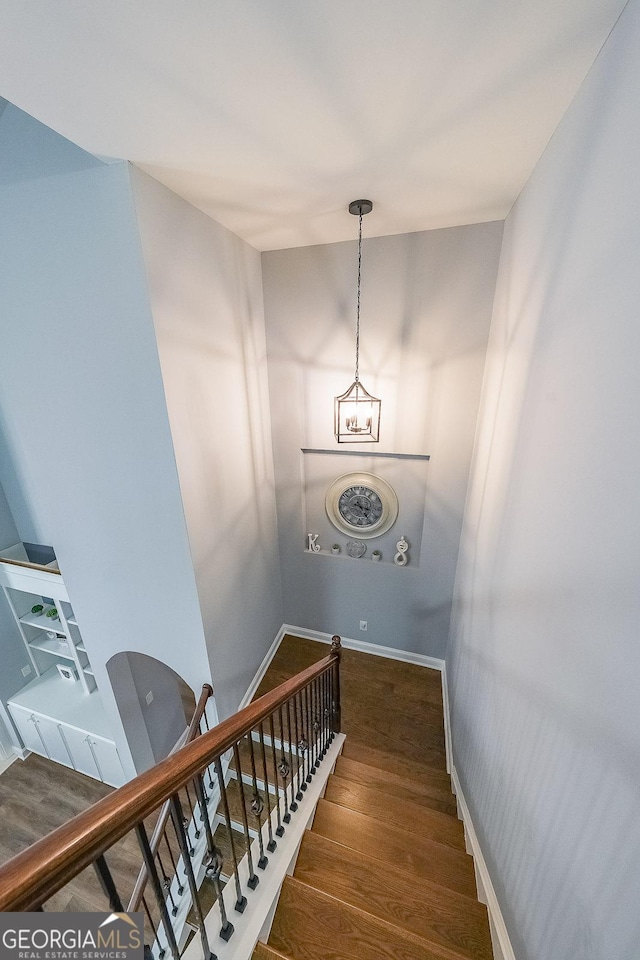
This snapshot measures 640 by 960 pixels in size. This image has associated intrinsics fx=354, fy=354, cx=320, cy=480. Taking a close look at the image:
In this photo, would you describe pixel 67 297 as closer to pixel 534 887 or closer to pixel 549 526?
pixel 549 526

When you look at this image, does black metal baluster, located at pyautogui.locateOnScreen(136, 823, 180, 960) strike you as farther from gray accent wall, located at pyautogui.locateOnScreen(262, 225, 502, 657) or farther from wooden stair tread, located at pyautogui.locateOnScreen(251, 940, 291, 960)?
gray accent wall, located at pyautogui.locateOnScreen(262, 225, 502, 657)

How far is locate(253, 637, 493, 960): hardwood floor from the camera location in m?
1.44

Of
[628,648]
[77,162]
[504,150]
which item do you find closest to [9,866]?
[628,648]

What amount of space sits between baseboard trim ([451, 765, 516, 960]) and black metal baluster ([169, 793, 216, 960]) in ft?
3.93

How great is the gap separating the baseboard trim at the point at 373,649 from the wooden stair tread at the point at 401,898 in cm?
210

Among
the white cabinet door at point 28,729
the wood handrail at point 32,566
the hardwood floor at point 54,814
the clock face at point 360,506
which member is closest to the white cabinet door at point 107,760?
the hardwood floor at point 54,814

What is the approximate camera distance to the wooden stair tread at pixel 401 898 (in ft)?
5.17

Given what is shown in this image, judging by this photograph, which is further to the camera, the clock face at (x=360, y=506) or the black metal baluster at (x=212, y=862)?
the clock face at (x=360, y=506)

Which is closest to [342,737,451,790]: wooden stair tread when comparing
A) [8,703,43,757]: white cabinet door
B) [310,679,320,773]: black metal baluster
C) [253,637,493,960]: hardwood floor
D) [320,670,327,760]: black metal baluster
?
[253,637,493,960]: hardwood floor

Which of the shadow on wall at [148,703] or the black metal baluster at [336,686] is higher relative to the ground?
the black metal baluster at [336,686]

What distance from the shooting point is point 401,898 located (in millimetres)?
1669

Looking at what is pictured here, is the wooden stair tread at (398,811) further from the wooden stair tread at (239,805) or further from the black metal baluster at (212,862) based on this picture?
the black metal baluster at (212,862)

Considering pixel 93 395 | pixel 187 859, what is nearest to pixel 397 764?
pixel 187 859

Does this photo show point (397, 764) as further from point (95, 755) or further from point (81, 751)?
point (81, 751)
